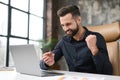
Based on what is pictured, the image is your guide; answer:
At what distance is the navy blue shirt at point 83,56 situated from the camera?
1.56 m

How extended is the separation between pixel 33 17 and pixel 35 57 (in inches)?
127

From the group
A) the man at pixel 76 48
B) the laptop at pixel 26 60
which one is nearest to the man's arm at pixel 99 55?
the man at pixel 76 48

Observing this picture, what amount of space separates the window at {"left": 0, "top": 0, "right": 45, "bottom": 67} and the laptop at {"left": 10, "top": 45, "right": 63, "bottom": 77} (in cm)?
198

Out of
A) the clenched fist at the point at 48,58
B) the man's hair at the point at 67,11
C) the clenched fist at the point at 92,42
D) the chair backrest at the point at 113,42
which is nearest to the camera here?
the clenched fist at the point at 92,42

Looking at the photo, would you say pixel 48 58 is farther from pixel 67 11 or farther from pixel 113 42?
pixel 113 42

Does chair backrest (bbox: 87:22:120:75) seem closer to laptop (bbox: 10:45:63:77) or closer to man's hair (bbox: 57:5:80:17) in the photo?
man's hair (bbox: 57:5:80:17)

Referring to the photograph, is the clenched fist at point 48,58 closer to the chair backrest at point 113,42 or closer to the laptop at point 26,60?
the laptop at point 26,60

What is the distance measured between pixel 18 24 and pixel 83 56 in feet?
7.40

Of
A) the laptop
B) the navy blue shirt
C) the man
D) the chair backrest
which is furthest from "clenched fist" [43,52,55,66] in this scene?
the chair backrest

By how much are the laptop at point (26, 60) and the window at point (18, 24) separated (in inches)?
78.1

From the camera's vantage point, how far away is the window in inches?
131

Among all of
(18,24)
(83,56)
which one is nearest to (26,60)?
(83,56)

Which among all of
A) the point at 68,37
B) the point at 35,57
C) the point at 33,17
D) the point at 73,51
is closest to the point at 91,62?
the point at 73,51

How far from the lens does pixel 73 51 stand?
1855mm
